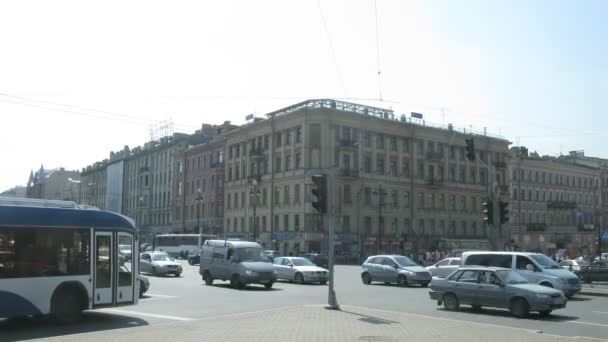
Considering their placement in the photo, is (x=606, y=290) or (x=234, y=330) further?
(x=606, y=290)

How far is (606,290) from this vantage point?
26672 millimetres

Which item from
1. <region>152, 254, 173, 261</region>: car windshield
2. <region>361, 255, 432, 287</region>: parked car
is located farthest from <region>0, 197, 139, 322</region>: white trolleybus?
<region>152, 254, 173, 261</region>: car windshield

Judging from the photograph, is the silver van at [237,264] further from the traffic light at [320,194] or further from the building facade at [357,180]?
the building facade at [357,180]

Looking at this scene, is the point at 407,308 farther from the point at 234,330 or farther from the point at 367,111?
the point at 367,111

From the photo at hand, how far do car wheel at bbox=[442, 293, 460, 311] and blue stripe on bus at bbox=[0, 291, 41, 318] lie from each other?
11629 mm

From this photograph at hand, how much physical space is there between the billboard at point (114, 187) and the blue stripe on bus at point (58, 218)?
306ft

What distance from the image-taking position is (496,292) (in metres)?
17.6

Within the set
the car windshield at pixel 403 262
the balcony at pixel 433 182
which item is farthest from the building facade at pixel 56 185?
the car windshield at pixel 403 262

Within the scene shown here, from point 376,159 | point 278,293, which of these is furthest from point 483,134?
point 278,293

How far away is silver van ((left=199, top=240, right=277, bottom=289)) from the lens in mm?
26328

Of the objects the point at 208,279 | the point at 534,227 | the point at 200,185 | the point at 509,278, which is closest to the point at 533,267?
the point at 509,278

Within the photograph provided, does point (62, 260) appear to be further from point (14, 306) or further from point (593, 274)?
point (593, 274)

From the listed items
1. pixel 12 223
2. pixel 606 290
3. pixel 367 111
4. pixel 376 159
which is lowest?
pixel 606 290

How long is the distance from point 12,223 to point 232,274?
551 inches
